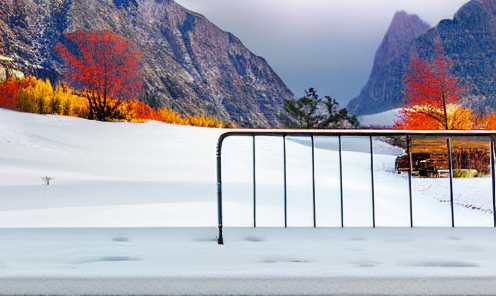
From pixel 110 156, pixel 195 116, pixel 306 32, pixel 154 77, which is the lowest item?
pixel 110 156

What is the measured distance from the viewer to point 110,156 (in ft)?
34.4

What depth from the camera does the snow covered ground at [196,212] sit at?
1920 millimetres

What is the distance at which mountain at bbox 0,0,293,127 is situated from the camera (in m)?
13.3

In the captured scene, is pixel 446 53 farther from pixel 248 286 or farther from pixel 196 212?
pixel 248 286

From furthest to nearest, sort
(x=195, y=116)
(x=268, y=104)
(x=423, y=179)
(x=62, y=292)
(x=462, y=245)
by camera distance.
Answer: (x=268, y=104) < (x=195, y=116) < (x=423, y=179) < (x=462, y=245) < (x=62, y=292)

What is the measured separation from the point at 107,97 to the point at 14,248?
10427mm

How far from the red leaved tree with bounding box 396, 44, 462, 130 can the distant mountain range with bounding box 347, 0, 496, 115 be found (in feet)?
3.03

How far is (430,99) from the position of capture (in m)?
13.4

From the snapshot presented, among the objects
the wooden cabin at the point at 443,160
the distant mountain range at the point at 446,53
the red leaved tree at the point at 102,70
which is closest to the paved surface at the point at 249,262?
the wooden cabin at the point at 443,160

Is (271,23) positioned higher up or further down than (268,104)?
higher up

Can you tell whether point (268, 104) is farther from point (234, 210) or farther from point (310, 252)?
point (310, 252)

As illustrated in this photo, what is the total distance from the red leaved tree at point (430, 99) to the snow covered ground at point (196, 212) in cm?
131

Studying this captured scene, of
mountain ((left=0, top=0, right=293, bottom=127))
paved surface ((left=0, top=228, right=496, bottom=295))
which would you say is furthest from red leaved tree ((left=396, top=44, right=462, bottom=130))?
paved surface ((left=0, top=228, right=496, bottom=295))

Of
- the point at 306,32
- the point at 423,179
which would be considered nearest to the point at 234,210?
the point at 423,179
